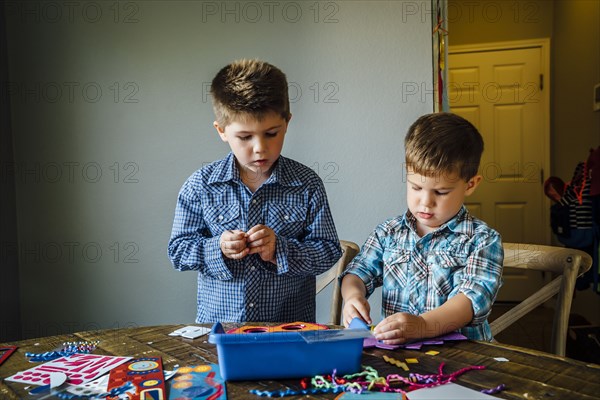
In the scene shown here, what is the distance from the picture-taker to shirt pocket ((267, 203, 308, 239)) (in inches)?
56.6

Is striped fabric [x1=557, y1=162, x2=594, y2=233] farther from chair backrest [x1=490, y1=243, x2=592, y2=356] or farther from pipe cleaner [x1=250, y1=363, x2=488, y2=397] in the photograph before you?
pipe cleaner [x1=250, y1=363, x2=488, y2=397]

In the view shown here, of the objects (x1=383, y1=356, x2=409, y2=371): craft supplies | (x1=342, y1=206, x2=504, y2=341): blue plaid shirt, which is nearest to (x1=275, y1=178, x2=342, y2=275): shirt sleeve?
(x1=342, y1=206, x2=504, y2=341): blue plaid shirt

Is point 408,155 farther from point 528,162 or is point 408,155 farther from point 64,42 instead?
point 528,162

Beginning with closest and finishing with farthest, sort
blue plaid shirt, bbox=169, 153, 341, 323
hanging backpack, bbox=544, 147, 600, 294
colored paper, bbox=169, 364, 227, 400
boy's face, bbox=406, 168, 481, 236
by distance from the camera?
1. colored paper, bbox=169, 364, 227, 400
2. boy's face, bbox=406, 168, 481, 236
3. blue plaid shirt, bbox=169, 153, 341, 323
4. hanging backpack, bbox=544, 147, 600, 294

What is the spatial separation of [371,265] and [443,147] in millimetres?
336

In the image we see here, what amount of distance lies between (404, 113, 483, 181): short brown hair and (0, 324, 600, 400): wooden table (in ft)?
1.29

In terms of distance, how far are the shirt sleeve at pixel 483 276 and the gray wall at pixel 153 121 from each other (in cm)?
100

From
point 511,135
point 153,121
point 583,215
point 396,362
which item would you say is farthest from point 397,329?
point 511,135

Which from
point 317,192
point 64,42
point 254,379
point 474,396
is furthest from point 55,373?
point 64,42

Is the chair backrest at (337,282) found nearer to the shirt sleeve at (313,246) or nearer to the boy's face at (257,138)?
the shirt sleeve at (313,246)

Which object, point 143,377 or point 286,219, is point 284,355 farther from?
point 286,219

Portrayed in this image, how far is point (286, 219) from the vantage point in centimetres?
144

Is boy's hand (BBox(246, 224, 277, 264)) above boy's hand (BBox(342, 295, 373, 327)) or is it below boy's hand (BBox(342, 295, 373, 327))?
above

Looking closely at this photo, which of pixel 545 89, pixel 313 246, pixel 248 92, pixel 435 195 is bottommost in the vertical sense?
pixel 313 246
